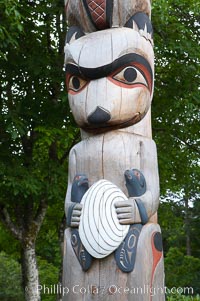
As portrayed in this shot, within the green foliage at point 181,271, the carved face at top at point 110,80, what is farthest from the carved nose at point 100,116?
the green foliage at point 181,271

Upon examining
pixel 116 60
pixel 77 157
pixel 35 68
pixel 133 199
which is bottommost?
pixel 133 199

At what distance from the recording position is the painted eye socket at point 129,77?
4.75m

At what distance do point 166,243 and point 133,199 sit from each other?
2026 centimetres

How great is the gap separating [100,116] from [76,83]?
0.48m

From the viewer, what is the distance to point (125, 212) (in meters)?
4.44

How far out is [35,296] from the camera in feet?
30.0

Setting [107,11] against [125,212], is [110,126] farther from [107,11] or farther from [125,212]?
[107,11]

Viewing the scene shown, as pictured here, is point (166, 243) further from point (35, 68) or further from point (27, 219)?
point (35, 68)

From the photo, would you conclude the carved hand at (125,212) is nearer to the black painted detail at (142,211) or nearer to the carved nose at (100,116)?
the black painted detail at (142,211)

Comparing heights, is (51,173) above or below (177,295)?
above

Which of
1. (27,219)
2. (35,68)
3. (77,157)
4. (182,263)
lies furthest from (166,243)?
(77,157)

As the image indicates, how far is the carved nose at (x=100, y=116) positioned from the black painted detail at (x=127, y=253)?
3.34ft

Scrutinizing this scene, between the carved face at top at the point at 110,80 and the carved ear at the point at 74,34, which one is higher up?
the carved ear at the point at 74,34

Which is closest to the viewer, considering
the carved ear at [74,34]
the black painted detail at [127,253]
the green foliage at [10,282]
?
the black painted detail at [127,253]
